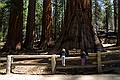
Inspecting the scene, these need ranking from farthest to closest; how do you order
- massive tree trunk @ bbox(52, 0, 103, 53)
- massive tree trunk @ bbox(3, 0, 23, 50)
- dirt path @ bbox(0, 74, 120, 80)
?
1. massive tree trunk @ bbox(3, 0, 23, 50)
2. massive tree trunk @ bbox(52, 0, 103, 53)
3. dirt path @ bbox(0, 74, 120, 80)

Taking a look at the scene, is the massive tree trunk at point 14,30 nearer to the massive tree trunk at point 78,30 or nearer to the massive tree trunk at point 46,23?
the massive tree trunk at point 46,23

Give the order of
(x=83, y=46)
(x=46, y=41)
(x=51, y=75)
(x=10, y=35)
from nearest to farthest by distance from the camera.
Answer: (x=51, y=75), (x=83, y=46), (x=10, y=35), (x=46, y=41)

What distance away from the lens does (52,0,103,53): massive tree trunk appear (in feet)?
53.7

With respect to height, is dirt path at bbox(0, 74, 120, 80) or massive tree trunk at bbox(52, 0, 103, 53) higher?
massive tree trunk at bbox(52, 0, 103, 53)

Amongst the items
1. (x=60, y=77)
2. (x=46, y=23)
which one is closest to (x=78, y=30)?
(x=60, y=77)

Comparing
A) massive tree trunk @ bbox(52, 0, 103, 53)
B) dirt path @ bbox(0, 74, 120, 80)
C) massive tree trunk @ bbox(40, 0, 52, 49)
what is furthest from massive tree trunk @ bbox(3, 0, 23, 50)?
dirt path @ bbox(0, 74, 120, 80)

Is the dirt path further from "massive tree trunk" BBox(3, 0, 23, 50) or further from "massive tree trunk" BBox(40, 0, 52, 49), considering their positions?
"massive tree trunk" BBox(40, 0, 52, 49)

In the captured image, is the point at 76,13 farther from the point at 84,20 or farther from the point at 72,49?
the point at 72,49

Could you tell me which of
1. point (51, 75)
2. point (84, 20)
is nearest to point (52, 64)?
point (51, 75)

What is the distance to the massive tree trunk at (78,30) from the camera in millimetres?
16359

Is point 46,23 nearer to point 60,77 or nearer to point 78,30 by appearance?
point 78,30

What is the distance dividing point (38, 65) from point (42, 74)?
1.58 ft

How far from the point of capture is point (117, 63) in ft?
44.7

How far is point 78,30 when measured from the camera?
1667 cm
